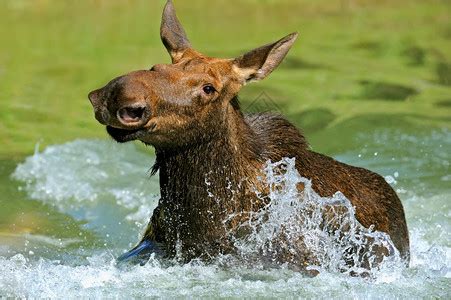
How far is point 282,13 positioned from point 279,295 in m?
13.8

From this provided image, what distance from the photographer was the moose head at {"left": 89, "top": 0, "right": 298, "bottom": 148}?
6832mm

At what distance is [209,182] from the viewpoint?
25.0 feet

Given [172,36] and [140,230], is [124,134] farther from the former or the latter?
[140,230]

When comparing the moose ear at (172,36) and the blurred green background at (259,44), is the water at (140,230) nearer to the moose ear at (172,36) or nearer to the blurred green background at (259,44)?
the blurred green background at (259,44)

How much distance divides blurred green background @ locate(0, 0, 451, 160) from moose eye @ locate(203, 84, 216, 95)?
525cm

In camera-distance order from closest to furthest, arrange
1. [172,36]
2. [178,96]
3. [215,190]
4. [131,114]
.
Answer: [131,114]
[178,96]
[215,190]
[172,36]

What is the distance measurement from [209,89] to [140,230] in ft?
10.8

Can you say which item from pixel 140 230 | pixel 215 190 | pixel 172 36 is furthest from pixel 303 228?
pixel 140 230

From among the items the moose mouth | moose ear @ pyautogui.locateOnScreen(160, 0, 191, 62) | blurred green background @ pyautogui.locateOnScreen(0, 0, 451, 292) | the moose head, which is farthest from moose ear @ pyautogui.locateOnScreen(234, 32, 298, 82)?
blurred green background @ pyautogui.locateOnScreen(0, 0, 451, 292)

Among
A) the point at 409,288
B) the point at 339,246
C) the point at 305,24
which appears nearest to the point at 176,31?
the point at 339,246

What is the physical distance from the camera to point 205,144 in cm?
752

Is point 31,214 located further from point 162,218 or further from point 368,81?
point 368,81


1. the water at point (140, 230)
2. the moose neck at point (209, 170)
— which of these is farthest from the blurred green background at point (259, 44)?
the moose neck at point (209, 170)

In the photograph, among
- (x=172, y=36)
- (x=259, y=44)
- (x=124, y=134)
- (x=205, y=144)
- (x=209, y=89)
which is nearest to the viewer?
(x=124, y=134)
